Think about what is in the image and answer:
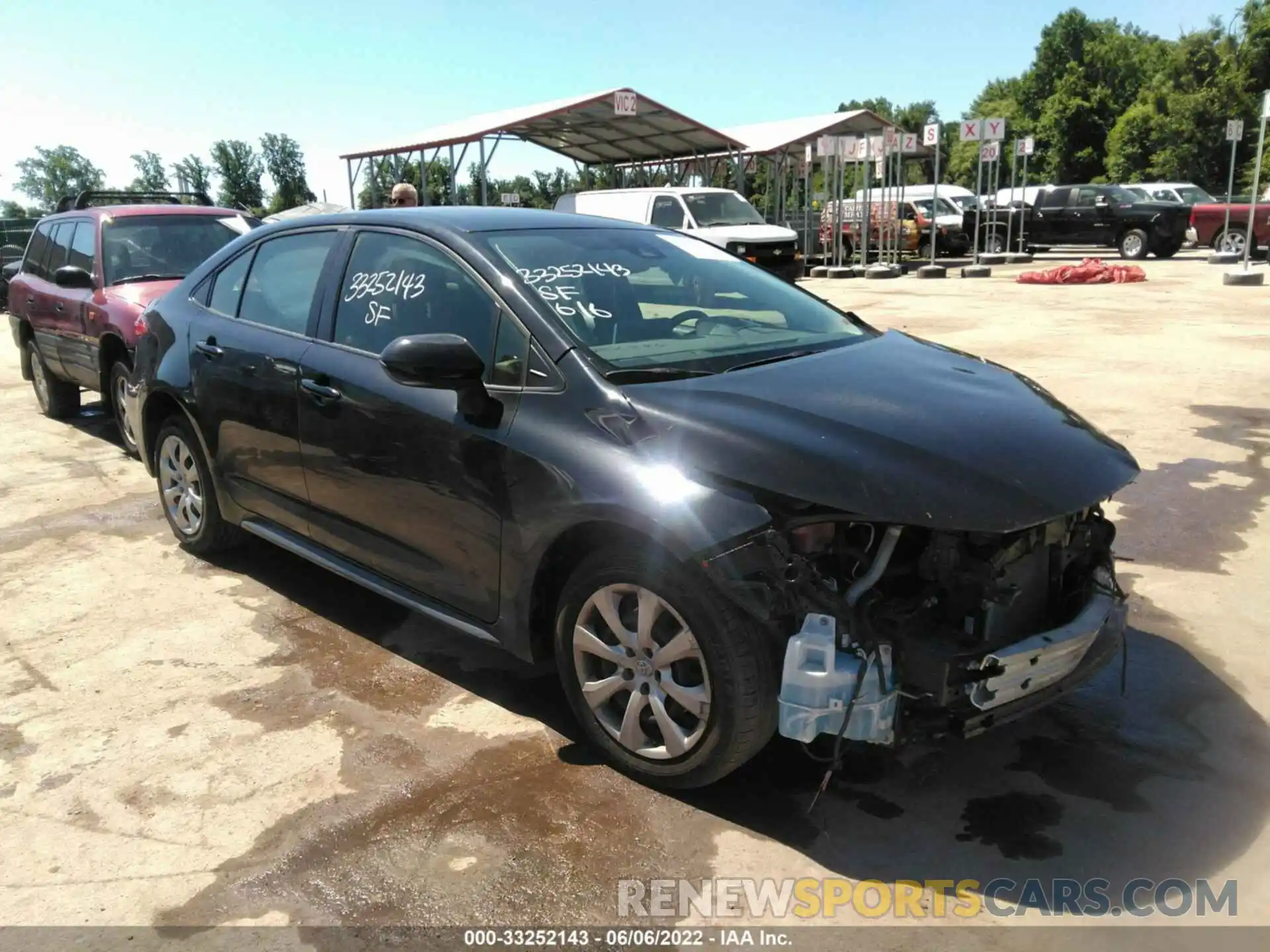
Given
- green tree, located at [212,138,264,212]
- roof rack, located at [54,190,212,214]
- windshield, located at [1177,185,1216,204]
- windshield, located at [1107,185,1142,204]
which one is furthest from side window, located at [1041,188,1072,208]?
green tree, located at [212,138,264,212]

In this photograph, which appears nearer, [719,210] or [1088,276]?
[719,210]

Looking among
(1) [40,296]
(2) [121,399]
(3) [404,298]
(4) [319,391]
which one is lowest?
(2) [121,399]

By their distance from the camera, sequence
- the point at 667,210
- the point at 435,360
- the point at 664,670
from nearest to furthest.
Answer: the point at 664,670 → the point at 435,360 → the point at 667,210

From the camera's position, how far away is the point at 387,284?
378 cm

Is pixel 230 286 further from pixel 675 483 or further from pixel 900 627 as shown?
pixel 900 627

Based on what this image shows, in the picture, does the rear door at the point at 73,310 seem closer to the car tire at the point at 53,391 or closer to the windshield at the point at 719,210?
the car tire at the point at 53,391

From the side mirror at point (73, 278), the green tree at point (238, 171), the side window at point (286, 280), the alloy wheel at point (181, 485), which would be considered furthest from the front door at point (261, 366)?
the green tree at point (238, 171)

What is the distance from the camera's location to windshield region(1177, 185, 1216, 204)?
26.0 metres

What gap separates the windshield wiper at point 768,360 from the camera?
129 inches

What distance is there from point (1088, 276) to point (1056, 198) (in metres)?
7.64

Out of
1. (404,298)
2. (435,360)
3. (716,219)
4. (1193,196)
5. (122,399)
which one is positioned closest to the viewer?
(435,360)

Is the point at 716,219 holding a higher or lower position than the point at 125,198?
lower

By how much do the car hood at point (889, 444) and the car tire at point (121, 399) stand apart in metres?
5.57

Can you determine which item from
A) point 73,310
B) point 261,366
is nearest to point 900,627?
point 261,366
